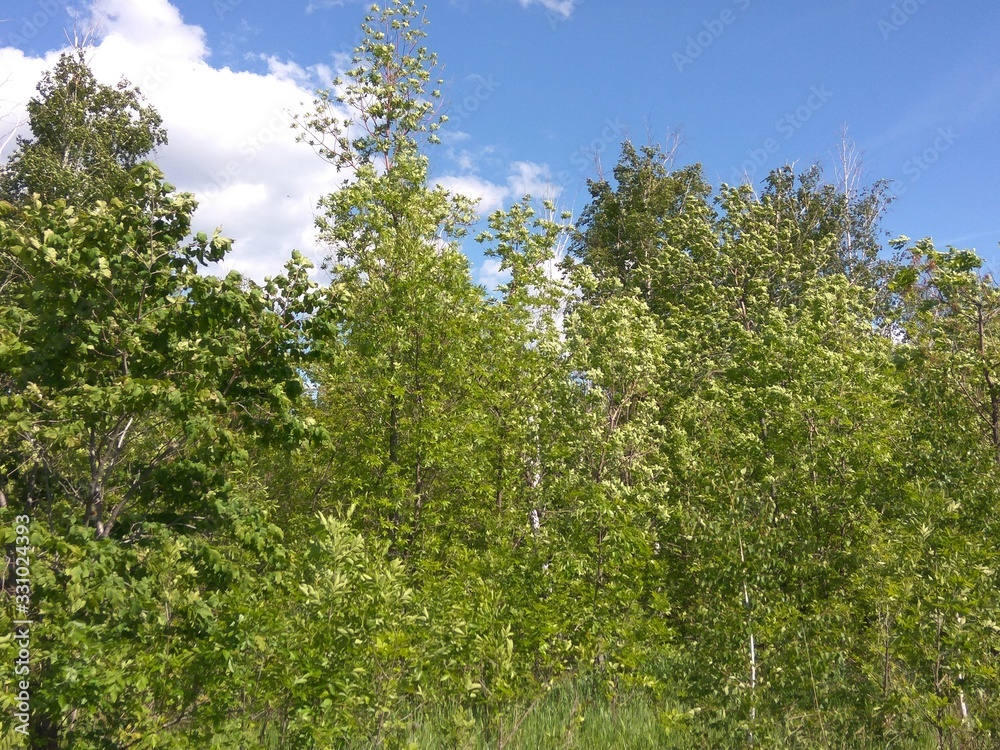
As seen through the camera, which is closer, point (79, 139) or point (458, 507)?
point (458, 507)

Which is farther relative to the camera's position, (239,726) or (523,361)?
(523,361)

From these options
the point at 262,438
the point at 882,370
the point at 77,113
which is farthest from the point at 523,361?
the point at 77,113

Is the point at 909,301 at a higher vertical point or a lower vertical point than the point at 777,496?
higher

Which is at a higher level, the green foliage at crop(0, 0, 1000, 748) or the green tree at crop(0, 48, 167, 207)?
the green tree at crop(0, 48, 167, 207)

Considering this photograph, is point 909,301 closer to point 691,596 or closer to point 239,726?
point 691,596

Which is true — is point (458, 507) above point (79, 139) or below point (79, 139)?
below

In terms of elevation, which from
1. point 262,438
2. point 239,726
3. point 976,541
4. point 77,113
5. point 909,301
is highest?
point 77,113

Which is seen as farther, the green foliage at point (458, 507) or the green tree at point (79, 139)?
the green tree at point (79, 139)

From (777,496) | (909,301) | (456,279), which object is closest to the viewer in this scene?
(909,301)

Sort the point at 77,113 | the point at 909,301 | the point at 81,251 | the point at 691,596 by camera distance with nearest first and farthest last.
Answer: the point at 81,251
the point at 909,301
the point at 691,596
the point at 77,113

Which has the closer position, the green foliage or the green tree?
the green foliage

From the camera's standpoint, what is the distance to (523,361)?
1298 centimetres

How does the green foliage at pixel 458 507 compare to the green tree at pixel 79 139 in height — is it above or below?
below

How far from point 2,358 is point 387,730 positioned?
4.39 metres
